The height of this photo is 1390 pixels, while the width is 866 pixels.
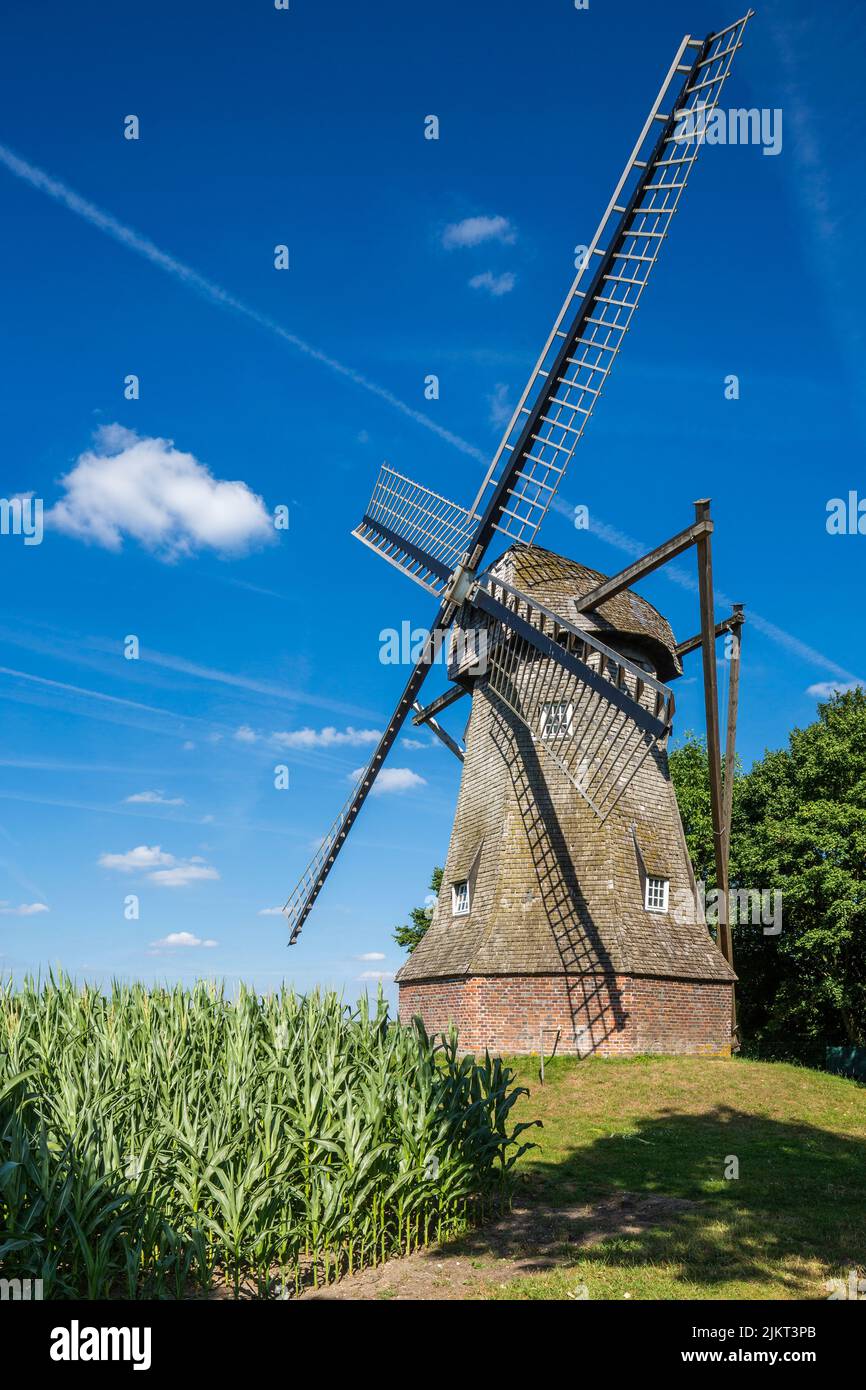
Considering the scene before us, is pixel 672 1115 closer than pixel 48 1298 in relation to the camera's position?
No

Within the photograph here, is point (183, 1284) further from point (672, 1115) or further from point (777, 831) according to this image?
point (777, 831)

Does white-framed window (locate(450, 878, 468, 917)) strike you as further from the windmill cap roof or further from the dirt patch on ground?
the dirt patch on ground

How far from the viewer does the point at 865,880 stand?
3061 centimetres

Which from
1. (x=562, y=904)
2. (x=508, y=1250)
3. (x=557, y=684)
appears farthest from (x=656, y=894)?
(x=508, y=1250)

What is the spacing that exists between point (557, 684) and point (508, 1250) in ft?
41.5

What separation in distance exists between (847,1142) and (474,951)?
7.95 meters

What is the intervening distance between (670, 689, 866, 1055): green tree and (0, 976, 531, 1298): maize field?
21.8m

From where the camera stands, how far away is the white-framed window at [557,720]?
21.2 metres

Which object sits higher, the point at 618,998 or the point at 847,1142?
the point at 618,998

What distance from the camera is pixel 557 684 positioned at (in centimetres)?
2100

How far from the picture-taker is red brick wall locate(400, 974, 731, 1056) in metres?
19.9

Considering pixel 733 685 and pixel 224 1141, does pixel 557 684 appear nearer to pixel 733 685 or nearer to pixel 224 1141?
pixel 733 685
